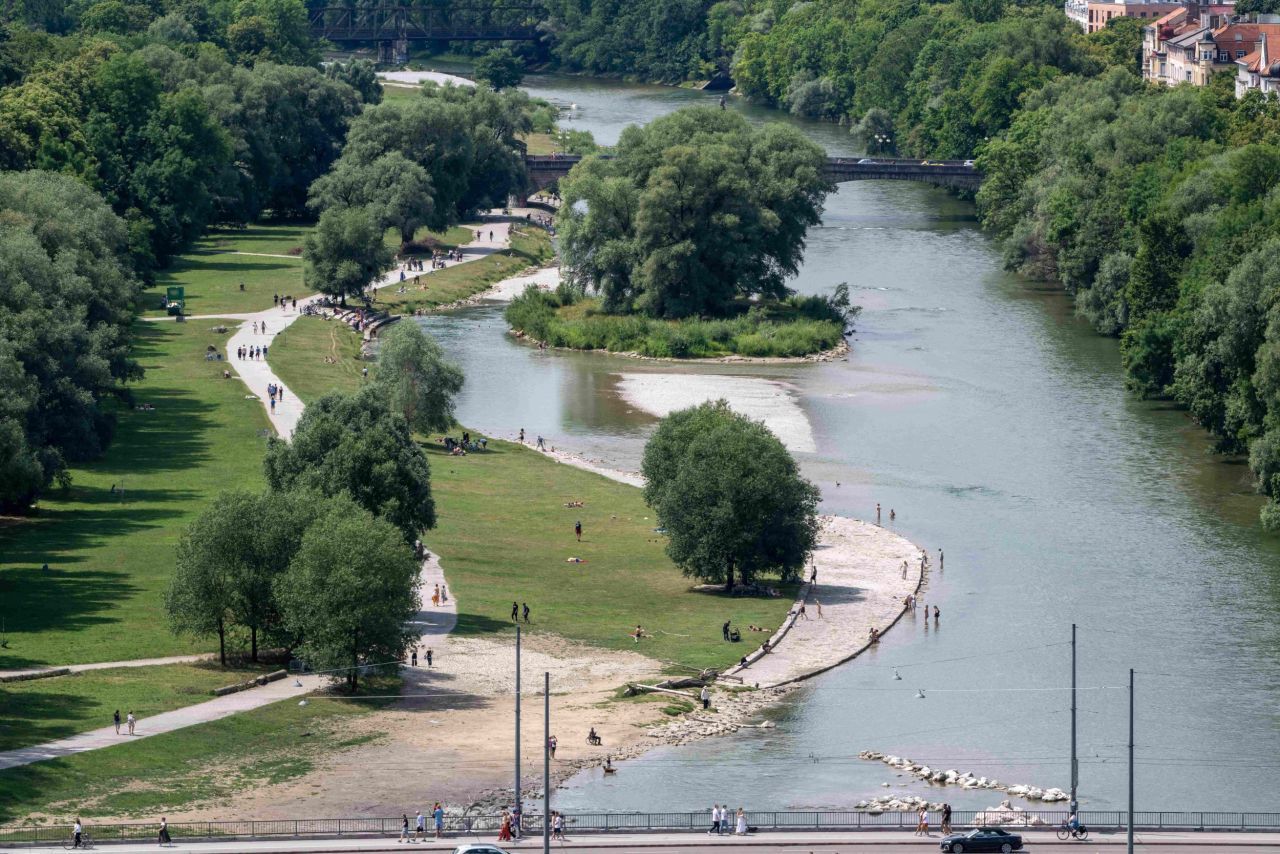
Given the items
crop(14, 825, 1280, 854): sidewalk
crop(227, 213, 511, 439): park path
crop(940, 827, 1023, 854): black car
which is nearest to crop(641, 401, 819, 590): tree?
crop(227, 213, 511, 439): park path

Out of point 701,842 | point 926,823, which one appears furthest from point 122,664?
point 926,823

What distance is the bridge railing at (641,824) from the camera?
70688mm

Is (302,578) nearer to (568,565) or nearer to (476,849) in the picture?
(568,565)

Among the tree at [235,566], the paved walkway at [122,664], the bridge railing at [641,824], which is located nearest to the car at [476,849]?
the bridge railing at [641,824]

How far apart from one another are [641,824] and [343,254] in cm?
9875

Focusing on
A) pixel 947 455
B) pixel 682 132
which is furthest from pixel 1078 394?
pixel 682 132

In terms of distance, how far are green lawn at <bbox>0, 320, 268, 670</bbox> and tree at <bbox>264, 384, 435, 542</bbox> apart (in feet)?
21.4

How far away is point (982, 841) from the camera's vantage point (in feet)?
228

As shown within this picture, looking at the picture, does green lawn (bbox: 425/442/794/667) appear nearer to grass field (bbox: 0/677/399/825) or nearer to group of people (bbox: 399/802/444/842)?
grass field (bbox: 0/677/399/825)

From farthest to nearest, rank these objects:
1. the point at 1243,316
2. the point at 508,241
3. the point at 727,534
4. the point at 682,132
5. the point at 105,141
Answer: the point at 508,241, the point at 105,141, the point at 682,132, the point at 1243,316, the point at 727,534

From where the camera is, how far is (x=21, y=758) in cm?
7662

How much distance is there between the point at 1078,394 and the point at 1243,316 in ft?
A: 59.9

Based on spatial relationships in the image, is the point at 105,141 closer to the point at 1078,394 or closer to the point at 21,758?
the point at 1078,394

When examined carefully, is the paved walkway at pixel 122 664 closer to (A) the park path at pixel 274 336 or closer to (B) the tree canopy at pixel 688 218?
(A) the park path at pixel 274 336
